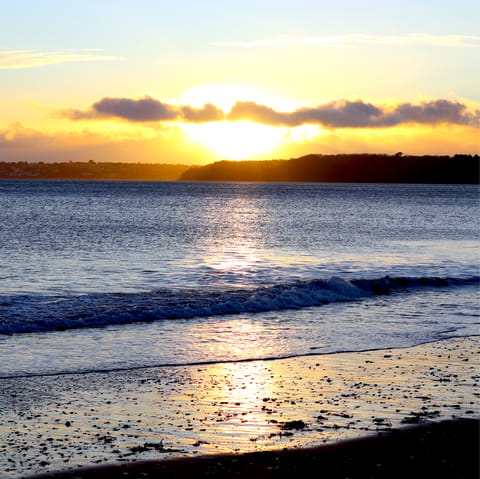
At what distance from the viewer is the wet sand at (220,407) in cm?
1078

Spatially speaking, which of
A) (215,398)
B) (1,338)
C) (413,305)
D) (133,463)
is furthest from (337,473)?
(413,305)

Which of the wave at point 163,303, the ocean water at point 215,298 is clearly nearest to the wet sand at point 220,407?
the ocean water at point 215,298

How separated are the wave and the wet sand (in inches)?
277

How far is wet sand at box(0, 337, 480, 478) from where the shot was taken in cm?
1078

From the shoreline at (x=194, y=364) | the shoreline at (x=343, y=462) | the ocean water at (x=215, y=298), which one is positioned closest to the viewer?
the shoreline at (x=343, y=462)

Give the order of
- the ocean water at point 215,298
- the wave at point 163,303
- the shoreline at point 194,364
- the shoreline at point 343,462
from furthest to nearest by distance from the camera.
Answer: the wave at point 163,303 < the ocean water at point 215,298 < the shoreline at point 194,364 < the shoreline at point 343,462

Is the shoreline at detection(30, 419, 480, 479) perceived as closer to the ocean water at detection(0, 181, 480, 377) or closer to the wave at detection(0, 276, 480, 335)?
the ocean water at detection(0, 181, 480, 377)

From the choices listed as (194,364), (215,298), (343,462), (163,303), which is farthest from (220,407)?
(215,298)

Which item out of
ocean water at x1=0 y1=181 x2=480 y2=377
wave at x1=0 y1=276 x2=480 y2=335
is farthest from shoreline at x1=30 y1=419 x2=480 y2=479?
wave at x1=0 y1=276 x2=480 y2=335

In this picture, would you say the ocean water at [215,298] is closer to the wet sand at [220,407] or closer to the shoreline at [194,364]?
the shoreline at [194,364]

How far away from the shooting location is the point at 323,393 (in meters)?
13.9

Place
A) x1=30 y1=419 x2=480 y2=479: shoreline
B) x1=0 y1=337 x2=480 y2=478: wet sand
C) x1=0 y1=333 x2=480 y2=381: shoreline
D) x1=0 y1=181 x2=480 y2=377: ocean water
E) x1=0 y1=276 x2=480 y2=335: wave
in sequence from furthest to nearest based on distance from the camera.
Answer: x1=0 y1=276 x2=480 y2=335: wave < x1=0 y1=181 x2=480 y2=377: ocean water < x1=0 y1=333 x2=480 y2=381: shoreline < x1=0 y1=337 x2=480 y2=478: wet sand < x1=30 y1=419 x2=480 y2=479: shoreline

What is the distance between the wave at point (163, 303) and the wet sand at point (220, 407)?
7.02 metres

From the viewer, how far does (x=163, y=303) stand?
26.3 metres
